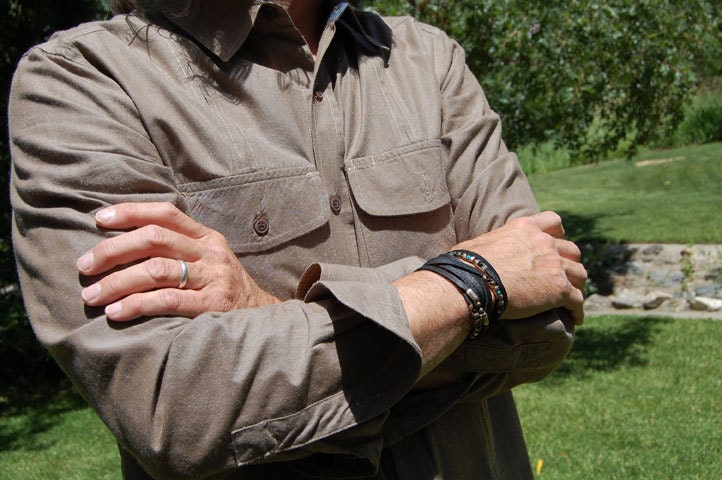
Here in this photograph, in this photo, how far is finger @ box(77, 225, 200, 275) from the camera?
1481 mm

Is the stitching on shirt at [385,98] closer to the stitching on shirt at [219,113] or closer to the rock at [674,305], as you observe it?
the stitching on shirt at [219,113]

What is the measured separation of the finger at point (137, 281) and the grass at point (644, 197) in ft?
37.7

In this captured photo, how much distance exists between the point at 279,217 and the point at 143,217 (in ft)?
0.97

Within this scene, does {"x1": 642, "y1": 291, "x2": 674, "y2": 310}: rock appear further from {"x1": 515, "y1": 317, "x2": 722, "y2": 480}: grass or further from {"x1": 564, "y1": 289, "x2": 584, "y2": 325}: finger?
{"x1": 564, "y1": 289, "x2": 584, "y2": 325}: finger

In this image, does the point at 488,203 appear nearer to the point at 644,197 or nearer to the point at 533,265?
the point at 533,265

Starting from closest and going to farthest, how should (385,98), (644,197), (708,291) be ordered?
(385,98) < (708,291) < (644,197)

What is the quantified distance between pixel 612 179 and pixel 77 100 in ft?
62.9

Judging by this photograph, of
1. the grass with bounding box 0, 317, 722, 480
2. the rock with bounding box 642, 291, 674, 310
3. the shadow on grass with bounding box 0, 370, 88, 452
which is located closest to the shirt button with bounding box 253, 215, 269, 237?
the grass with bounding box 0, 317, 722, 480

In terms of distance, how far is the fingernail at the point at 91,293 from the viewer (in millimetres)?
1463

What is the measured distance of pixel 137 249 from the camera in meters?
1.52

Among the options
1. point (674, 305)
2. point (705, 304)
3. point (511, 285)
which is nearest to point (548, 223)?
point (511, 285)

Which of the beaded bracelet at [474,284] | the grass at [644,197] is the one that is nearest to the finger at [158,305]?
the beaded bracelet at [474,284]

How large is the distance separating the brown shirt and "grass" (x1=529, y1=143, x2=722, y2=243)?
428 inches

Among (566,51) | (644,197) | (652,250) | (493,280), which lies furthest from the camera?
(644,197)
